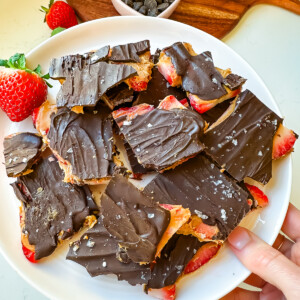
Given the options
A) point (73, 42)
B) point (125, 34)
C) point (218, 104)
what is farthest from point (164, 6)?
point (218, 104)

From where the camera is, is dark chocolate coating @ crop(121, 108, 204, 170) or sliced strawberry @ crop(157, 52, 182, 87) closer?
dark chocolate coating @ crop(121, 108, 204, 170)

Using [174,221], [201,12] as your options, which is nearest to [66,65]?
[174,221]

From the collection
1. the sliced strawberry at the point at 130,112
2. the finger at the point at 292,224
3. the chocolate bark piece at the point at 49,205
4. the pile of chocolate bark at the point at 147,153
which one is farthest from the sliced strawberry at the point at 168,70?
the finger at the point at 292,224

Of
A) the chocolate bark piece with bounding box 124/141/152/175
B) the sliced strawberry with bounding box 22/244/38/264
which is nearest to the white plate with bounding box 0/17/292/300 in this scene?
the sliced strawberry with bounding box 22/244/38/264

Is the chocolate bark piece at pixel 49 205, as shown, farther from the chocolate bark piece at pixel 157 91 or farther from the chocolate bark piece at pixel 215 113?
the chocolate bark piece at pixel 215 113

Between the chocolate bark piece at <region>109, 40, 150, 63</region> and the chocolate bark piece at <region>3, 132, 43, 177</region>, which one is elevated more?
the chocolate bark piece at <region>109, 40, 150, 63</region>

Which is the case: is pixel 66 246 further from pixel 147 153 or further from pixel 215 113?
pixel 215 113

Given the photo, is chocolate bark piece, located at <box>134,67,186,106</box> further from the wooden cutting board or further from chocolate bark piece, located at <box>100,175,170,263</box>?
the wooden cutting board
